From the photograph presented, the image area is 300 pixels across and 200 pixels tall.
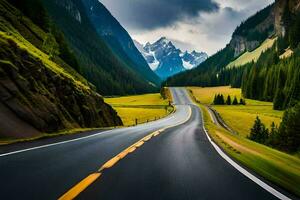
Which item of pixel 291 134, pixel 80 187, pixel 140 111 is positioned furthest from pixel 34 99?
pixel 140 111

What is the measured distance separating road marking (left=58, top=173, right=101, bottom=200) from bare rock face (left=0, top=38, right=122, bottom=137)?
9243mm

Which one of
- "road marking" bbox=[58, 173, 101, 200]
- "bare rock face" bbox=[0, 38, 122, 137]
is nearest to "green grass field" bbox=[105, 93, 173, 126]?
"bare rock face" bbox=[0, 38, 122, 137]

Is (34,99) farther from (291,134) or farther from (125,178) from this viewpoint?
(291,134)

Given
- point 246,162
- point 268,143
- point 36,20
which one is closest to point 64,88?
point 246,162

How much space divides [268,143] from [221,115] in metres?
35.5

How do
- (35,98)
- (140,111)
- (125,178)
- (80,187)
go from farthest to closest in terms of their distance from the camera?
(140,111)
(35,98)
(125,178)
(80,187)

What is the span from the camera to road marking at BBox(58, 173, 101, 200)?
4953 mm

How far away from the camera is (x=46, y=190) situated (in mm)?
5258

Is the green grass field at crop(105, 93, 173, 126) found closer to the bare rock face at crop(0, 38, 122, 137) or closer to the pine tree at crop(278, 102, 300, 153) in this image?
the pine tree at crop(278, 102, 300, 153)

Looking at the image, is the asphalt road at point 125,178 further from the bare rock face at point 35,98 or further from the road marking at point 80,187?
the bare rock face at point 35,98

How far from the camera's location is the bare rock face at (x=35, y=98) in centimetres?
1678

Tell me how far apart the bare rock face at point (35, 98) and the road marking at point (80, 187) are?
30.3 feet

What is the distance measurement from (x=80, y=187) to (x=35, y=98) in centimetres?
1504

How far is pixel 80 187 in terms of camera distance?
18.2 ft
